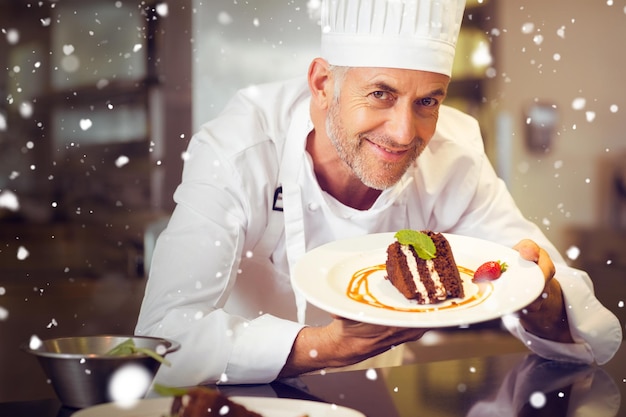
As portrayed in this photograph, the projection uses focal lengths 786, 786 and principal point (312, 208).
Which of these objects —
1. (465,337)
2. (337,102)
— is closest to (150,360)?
(337,102)

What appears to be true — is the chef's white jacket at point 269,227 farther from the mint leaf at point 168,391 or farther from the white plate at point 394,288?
the mint leaf at point 168,391

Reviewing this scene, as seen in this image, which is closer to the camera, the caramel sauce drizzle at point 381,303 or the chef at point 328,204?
the caramel sauce drizzle at point 381,303

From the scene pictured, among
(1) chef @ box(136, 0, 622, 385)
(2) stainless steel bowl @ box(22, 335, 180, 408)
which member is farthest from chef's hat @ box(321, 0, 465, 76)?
(2) stainless steel bowl @ box(22, 335, 180, 408)

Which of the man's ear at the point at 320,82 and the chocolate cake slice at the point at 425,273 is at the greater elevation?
the man's ear at the point at 320,82

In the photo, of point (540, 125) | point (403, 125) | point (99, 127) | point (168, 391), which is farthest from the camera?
point (540, 125)

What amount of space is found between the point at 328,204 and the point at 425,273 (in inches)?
14.1

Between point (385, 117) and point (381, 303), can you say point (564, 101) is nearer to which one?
point (385, 117)

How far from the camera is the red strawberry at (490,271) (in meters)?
1.27

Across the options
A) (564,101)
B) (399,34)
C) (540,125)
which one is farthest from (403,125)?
(540,125)

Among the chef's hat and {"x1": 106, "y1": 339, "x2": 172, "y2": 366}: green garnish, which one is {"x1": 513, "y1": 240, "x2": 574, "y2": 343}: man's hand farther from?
{"x1": 106, "y1": 339, "x2": 172, "y2": 366}: green garnish

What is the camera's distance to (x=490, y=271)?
50.3 inches

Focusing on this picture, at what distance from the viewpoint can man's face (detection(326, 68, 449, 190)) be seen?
1422mm

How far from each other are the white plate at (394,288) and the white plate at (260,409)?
0.46 ft

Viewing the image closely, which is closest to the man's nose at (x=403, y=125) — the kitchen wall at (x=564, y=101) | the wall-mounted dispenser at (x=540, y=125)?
the kitchen wall at (x=564, y=101)
